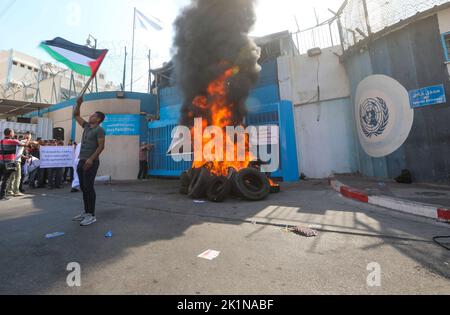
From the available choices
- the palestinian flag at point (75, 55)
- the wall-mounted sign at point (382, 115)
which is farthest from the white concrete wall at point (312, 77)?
the palestinian flag at point (75, 55)

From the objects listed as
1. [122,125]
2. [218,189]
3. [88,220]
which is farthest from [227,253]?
[122,125]

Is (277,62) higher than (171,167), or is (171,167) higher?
(277,62)

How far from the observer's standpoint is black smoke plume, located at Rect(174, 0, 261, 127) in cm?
853

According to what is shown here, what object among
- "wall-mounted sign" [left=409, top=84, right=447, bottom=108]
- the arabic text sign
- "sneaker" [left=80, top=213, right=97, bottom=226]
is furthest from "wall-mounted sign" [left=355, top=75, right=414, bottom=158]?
the arabic text sign

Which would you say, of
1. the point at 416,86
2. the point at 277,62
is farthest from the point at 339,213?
the point at 277,62

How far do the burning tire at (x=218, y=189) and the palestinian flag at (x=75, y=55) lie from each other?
201 inches

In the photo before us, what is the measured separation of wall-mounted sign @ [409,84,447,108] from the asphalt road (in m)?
4.20

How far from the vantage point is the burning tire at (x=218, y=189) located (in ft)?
19.1

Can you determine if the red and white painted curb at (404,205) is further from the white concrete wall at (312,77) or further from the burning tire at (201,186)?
the white concrete wall at (312,77)

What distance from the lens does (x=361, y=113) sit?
8492mm

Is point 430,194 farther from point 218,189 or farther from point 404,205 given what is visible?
point 218,189

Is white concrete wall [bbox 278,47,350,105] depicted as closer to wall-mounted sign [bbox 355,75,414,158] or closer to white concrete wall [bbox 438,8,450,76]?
wall-mounted sign [bbox 355,75,414,158]
